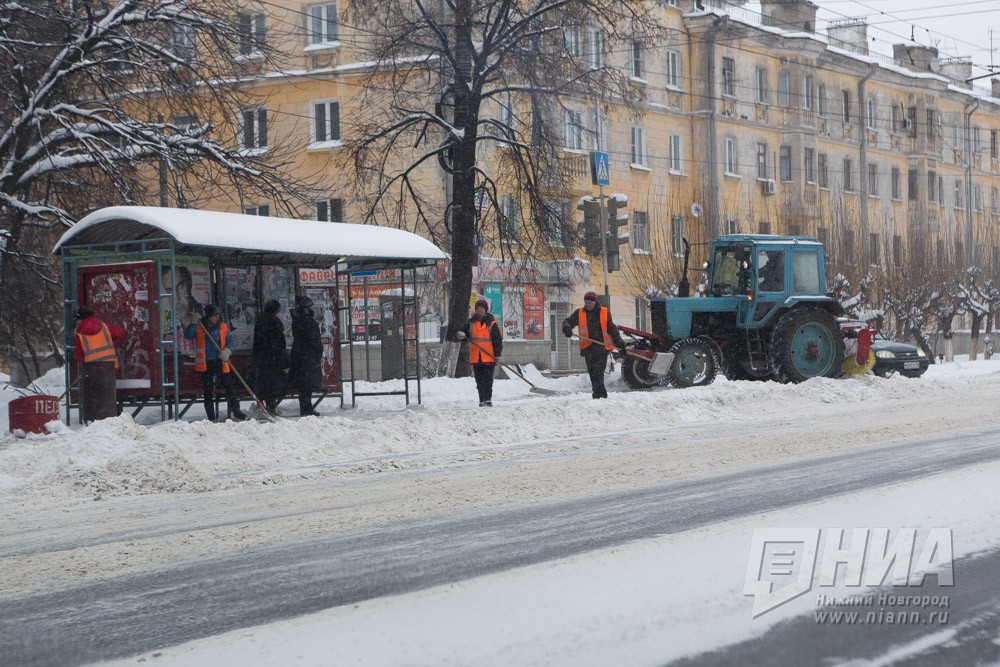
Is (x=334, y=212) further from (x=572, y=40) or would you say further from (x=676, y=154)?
(x=676, y=154)

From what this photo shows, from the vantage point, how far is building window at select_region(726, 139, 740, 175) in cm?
4503

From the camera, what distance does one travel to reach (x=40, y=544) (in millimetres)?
7930

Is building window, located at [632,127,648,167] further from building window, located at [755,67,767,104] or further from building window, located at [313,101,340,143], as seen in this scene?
building window, located at [313,101,340,143]

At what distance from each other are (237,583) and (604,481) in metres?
4.27

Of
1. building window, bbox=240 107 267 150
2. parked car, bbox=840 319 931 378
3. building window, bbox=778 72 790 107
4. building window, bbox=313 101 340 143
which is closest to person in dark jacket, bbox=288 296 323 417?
building window, bbox=240 107 267 150

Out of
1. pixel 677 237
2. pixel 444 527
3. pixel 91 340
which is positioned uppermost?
pixel 677 237

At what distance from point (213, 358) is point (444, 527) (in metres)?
8.93

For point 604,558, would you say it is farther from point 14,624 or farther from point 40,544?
point 40,544

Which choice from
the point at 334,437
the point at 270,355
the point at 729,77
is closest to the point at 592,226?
the point at 270,355

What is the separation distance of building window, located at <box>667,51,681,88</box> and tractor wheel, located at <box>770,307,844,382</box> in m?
22.7

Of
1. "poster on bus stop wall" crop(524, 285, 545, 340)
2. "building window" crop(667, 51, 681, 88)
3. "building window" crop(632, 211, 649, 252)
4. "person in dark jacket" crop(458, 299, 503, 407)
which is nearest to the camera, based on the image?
"person in dark jacket" crop(458, 299, 503, 407)

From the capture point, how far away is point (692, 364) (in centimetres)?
2164

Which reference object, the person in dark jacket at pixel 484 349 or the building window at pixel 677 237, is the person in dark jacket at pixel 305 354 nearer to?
the person in dark jacket at pixel 484 349

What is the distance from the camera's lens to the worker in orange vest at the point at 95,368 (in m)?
14.9
